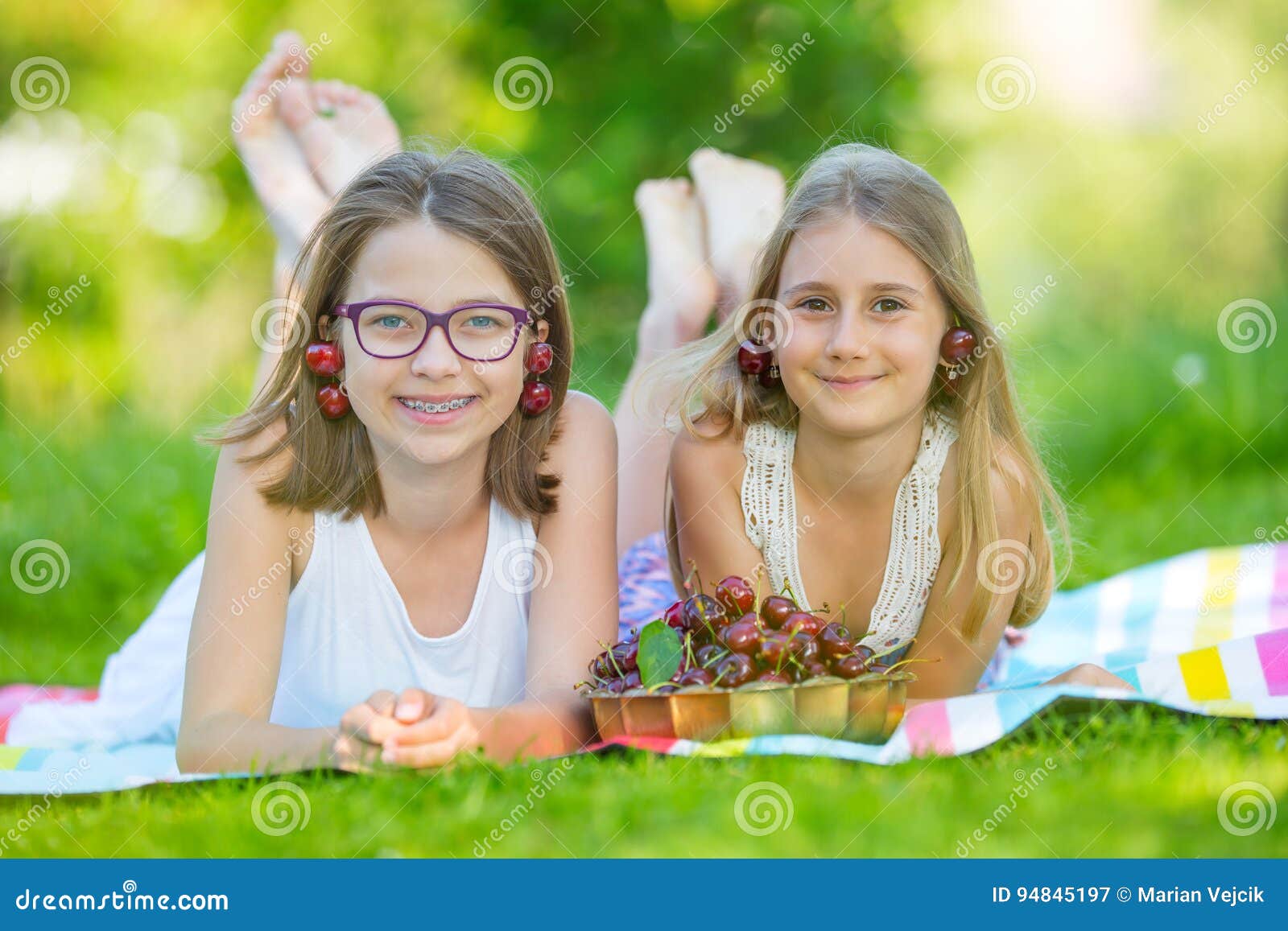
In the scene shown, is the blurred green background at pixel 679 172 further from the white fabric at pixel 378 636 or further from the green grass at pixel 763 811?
the green grass at pixel 763 811

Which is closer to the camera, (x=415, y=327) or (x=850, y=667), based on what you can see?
(x=850, y=667)

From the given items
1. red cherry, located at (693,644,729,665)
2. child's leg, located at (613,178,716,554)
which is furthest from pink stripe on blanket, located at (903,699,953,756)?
child's leg, located at (613,178,716,554)

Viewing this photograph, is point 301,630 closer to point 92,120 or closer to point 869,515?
point 869,515

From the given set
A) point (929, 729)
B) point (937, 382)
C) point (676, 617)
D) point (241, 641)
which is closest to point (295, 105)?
point (241, 641)

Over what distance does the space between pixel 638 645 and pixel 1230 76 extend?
8707 mm

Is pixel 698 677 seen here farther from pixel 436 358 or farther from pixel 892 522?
pixel 892 522

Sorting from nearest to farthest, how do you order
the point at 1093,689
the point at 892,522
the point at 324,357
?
the point at 1093,689 < the point at 324,357 < the point at 892,522

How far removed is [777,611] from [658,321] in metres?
1.93

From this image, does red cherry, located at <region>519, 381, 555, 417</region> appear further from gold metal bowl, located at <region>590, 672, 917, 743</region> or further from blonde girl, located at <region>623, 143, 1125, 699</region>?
gold metal bowl, located at <region>590, 672, 917, 743</region>

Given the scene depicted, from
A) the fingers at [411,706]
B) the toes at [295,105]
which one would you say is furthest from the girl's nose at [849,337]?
the toes at [295,105]

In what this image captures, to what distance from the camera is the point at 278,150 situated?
416 cm

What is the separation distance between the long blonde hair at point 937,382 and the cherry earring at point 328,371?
2.80 ft

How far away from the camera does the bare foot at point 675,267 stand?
13.6 ft
